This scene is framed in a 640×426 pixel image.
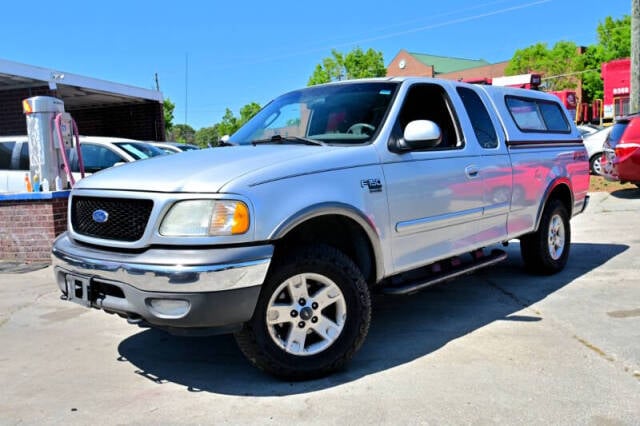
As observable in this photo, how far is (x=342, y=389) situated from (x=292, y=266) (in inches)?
30.9

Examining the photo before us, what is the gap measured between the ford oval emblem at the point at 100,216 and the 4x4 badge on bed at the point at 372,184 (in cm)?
158

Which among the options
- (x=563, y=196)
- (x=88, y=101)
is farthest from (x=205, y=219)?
(x=88, y=101)

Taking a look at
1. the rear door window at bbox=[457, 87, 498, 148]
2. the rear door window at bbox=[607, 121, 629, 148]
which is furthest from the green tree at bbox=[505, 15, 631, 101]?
the rear door window at bbox=[457, 87, 498, 148]

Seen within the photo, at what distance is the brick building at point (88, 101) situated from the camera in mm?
12914

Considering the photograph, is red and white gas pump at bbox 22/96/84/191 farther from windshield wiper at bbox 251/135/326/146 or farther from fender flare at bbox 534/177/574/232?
fender flare at bbox 534/177/574/232

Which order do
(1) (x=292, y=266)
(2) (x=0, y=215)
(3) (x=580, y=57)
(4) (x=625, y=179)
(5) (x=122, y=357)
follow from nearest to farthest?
1. (1) (x=292, y=266)
2. (5) (x=122, y=357)
3. (2) (x=0, y=215)
4. (4) (x=625, y=179)
5. (3) (x=580, y=57)

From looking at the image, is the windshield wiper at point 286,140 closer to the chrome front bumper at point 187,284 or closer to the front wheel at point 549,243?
the chrome front bumper at point 187,284

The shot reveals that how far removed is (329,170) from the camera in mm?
3541

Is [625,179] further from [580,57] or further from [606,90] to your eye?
[580,57]

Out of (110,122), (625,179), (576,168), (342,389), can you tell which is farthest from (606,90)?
(342,389)

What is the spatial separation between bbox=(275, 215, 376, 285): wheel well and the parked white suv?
6.74 metres

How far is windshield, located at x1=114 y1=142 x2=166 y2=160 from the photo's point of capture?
10070 mm

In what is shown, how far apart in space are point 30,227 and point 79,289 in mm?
4660

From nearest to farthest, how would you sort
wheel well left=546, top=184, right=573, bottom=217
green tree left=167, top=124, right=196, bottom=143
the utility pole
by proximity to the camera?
wheel well left=546, top=184, right=573, bottom=217 → the utility pole → green tree left=167, top=124, right=196, bottom=143
